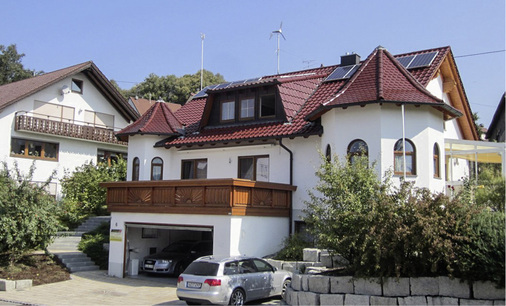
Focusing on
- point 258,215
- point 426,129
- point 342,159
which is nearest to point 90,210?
point 258,215

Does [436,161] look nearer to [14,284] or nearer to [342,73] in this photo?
[342,73]

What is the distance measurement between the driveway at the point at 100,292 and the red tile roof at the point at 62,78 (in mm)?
16005

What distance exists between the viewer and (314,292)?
1328cm

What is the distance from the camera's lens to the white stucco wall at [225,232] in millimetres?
17672

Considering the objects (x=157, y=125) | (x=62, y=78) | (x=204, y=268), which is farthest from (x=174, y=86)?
(x=204, y=268)

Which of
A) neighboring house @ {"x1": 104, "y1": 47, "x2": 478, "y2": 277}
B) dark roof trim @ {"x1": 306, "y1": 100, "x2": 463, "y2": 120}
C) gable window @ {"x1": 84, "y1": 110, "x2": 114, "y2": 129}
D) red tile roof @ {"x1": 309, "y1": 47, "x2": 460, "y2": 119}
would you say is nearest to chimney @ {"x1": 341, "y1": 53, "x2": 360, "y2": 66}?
neighboring house @ {"x1": 104, "y1": 47, "x2": 478, "y2": 277}

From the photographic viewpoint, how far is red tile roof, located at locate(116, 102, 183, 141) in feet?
79.8

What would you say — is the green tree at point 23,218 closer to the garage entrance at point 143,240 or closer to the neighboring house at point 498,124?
Result: the garage entrance at point 143,240

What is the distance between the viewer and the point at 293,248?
1802 centimetres

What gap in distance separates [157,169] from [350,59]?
10.9 m

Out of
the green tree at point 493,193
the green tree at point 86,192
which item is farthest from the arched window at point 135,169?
the green tree at point 493,193

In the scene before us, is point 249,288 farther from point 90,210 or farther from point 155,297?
point 90,210

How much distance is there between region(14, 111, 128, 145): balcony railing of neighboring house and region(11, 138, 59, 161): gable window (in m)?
1.14

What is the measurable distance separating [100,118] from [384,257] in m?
29.5
